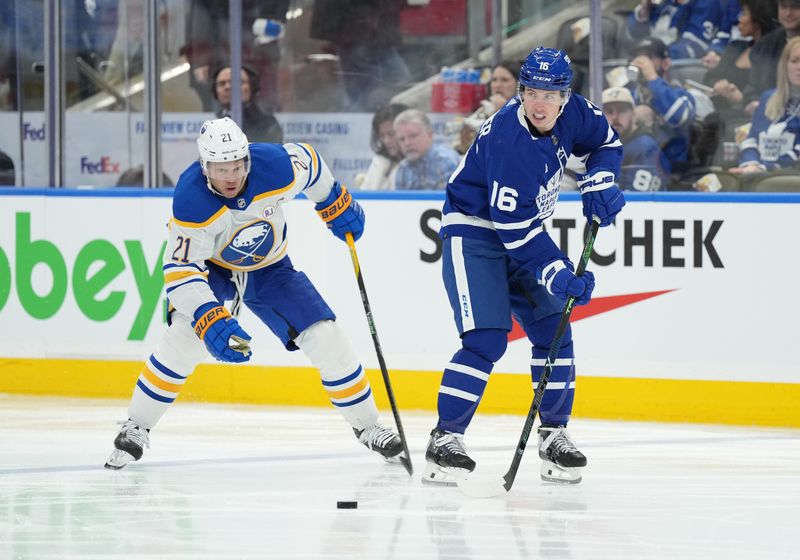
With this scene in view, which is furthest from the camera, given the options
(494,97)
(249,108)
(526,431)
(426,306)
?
(249,108)

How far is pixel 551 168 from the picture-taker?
3.74m

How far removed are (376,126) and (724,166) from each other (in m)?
1.45

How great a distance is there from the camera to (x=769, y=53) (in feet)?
17.4

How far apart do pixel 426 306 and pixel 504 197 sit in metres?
1.75

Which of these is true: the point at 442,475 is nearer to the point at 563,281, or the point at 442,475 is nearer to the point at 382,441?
the point at 382,441

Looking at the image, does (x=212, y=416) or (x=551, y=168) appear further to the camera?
(x=212, y=416)

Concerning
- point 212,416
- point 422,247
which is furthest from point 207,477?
point 422,247

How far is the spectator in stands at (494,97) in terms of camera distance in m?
5.64

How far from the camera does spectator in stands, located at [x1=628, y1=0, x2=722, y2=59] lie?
544 cm

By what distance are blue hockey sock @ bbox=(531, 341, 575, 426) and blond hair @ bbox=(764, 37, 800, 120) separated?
5.93ft

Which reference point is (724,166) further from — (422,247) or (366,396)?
(366,396)

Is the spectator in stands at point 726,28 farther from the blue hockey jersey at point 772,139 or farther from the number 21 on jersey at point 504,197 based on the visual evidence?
the number 21 on jersey at point 504,197

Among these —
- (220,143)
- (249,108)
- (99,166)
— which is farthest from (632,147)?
(99,166)

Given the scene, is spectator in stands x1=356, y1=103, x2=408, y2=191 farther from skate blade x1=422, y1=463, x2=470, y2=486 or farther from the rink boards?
skate blade x1=422, y1=463, x2=470, y2=486
